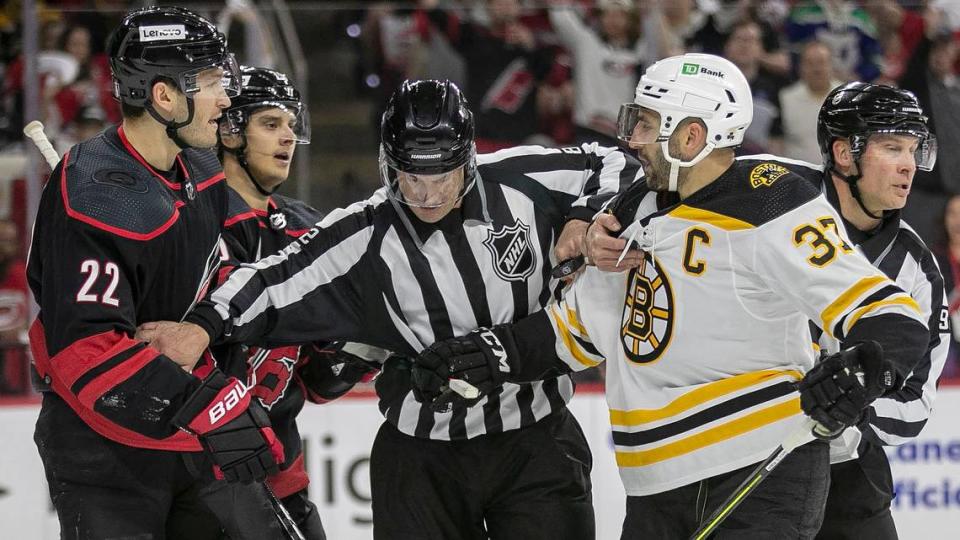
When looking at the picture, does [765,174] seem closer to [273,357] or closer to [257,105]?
[273,357]

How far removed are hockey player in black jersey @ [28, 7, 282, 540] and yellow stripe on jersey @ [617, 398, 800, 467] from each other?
91 cm

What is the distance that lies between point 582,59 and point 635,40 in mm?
249

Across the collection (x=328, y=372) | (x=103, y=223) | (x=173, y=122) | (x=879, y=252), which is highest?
(x=173, y=122)

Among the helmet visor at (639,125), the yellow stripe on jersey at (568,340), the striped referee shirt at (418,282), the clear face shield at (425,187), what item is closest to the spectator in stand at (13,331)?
the striped referee shirt at (418,282)

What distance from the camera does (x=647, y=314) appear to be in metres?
2.96

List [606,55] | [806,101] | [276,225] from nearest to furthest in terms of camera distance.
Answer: [276,225] < [806,101] < [606,55]

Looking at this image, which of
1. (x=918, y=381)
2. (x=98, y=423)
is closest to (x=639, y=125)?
(x=918, y=381)

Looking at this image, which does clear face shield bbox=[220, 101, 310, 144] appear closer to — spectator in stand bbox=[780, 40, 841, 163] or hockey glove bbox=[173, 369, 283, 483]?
hockey glove bbox=[173, 369, 283, 483]

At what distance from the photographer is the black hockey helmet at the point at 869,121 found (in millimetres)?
3479

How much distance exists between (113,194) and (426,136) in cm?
75

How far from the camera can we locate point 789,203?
279 centimetres

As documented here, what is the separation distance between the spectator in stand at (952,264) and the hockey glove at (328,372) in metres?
2.64

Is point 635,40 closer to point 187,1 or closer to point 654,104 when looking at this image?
point 187,1

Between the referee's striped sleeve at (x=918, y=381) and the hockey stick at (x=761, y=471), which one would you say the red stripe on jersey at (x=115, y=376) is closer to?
the hockey stick at (x=761, y=471)
